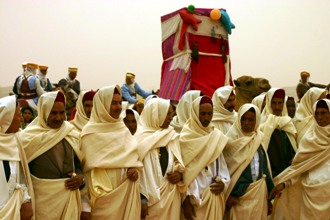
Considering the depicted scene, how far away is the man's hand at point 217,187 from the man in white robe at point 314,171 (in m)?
0.67

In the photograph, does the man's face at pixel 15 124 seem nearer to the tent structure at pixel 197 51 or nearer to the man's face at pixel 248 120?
the man's face at pixel 248 120

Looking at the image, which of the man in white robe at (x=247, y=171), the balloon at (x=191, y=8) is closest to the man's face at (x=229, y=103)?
the man in white robe at (x=247, y=171)

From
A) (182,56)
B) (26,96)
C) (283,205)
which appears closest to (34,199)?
(283,205)

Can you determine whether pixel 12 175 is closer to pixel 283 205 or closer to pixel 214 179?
pixel 214 179

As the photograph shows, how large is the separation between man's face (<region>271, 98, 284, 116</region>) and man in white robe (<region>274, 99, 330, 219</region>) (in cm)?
51

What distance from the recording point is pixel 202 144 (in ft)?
13.8

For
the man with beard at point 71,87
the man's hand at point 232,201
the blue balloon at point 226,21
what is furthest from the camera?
the man with beard at point 71,87

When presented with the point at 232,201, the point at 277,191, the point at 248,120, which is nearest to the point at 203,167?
the point at 232,201

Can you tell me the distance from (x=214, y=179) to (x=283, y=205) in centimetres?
103

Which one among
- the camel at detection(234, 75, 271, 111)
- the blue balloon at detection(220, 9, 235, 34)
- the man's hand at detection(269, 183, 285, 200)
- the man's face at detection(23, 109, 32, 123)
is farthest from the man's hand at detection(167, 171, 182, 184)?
the blue balloon at detection(220, 9, 235, 34)

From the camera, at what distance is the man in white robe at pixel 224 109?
4898mm

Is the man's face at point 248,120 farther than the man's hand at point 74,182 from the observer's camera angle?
Yes

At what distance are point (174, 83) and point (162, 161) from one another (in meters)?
3.46

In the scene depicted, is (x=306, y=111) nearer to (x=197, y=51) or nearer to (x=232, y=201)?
(x=232, y=201)
